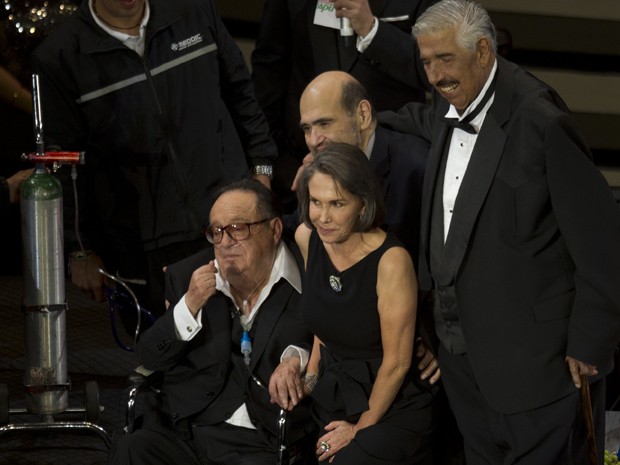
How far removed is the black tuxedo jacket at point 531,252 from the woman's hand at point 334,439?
477mm

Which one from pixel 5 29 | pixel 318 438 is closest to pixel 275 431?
pixel 318 438

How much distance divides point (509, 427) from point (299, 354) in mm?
744

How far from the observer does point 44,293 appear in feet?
13.5

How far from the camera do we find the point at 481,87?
3037mm

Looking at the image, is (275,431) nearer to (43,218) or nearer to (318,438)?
(318,438)

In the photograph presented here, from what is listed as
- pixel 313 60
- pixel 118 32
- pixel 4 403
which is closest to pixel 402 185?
pixel 313 60

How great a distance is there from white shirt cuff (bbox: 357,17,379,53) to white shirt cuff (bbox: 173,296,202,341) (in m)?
1.12

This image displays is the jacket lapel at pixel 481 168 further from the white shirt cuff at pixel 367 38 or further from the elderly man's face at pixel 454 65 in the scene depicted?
the white shirt cuff at pixel 367 38

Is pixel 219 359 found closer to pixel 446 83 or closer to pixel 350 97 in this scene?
pixel 350 97

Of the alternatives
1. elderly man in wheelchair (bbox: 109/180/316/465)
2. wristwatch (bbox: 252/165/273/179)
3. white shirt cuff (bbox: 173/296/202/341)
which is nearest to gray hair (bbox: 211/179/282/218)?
elderly man in wheelchair (bbox: 109/180/316/465)

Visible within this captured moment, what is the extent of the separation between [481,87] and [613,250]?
53 centimetres

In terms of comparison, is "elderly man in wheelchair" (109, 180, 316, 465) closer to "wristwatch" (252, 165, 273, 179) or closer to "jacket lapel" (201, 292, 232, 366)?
"jacket lapel" (201, 292, 232, 366)

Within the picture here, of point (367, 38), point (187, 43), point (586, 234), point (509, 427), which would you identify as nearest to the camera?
point (586, 234)

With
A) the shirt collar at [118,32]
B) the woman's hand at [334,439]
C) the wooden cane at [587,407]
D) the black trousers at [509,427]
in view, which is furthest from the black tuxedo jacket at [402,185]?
the shirt collar at [118,32]
